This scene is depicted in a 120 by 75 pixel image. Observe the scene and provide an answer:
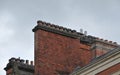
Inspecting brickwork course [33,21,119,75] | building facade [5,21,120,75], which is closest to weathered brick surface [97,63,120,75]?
building facade [5,21,120,75]

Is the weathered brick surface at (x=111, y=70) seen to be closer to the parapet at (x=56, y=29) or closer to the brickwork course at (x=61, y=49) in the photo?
the brickwork course at (x=61, y=49)

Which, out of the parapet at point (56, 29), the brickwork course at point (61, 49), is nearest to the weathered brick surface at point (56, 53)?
the brickwork course at point (61, 49)

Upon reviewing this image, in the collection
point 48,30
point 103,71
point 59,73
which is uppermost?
point 48,30

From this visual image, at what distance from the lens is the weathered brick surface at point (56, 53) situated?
125ft

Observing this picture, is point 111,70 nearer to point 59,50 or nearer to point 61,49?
point 59,50

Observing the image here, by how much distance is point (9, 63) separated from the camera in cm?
4109

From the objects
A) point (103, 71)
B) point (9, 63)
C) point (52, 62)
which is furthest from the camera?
point (9, 63)

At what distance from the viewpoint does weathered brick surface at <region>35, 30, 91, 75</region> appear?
38.1 meters

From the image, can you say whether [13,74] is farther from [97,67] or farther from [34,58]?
[97,67]

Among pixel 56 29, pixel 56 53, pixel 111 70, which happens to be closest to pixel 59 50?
pixel 56 53

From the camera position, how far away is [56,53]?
128 feet

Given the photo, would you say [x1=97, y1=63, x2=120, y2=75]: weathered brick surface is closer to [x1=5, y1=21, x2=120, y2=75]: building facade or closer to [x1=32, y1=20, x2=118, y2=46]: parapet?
[x1=5, y1=21, x2=120, y2=75]: building facade

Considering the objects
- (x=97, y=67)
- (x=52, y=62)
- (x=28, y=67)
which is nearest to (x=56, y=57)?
(x=52, y=62)

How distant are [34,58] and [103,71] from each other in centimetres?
949
